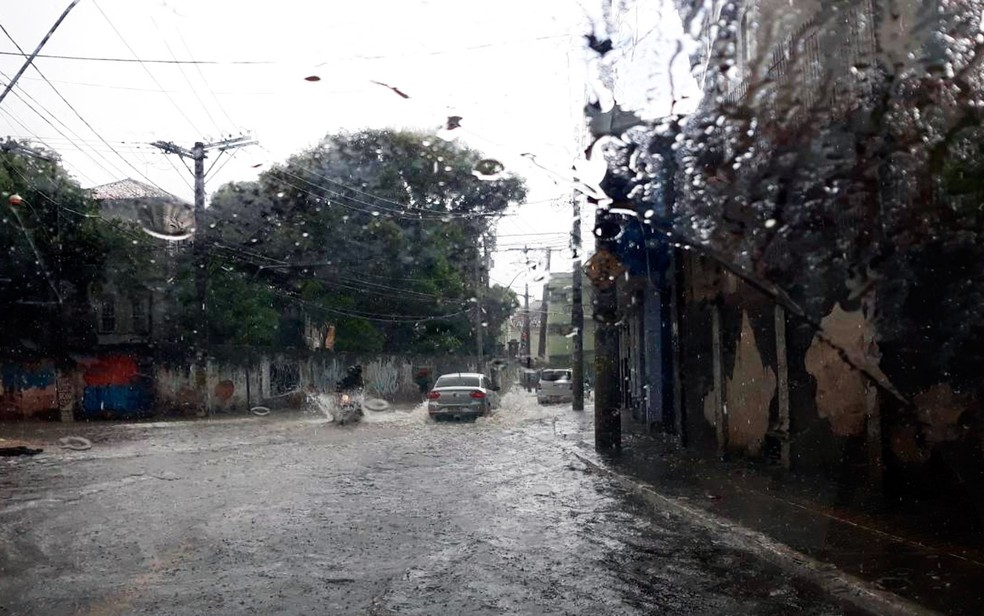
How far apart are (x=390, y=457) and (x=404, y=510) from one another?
6075mm

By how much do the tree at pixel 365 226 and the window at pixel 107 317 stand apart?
6.31 m

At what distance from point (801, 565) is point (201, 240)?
79.6ft

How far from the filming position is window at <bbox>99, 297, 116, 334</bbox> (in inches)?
1323

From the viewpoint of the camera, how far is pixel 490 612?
571cm

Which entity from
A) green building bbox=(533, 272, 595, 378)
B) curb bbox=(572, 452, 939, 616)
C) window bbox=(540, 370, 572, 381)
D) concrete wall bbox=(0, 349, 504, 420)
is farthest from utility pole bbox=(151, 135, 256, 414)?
curb bbox=(572, 452, 939, 616)

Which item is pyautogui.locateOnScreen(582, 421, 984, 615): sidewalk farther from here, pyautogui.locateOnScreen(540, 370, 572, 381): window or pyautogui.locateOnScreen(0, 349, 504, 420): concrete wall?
pyautogui.locateOnScreen(540, 370, 572, 381): window

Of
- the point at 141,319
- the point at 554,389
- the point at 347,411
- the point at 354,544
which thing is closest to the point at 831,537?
the point at 354,544

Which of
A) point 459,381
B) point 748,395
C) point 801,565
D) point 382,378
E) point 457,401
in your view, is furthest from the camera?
point 382,378

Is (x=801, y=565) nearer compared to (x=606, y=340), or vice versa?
(x=801, y=565)

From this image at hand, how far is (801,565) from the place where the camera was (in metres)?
6.73

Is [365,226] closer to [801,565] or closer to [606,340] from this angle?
[606,340]

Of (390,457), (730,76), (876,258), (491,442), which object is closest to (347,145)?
(491,442)

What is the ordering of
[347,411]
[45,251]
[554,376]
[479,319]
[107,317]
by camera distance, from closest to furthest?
[45,251], [347,411], [107,317], [554,376], [479,319]

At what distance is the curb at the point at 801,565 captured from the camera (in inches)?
222
